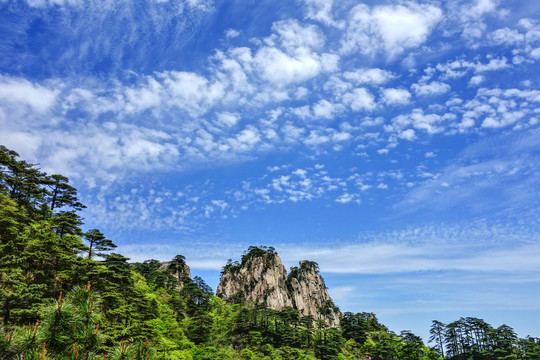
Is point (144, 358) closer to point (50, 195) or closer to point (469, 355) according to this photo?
point (50, 195)

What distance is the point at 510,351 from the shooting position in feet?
195

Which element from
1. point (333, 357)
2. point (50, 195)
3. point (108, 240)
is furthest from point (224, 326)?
point (50, 195)

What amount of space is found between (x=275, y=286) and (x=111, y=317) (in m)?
69.6

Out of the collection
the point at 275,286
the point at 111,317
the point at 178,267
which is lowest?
the point at 111,317

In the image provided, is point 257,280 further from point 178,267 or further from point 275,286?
point 178,267

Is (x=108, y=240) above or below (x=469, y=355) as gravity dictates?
above

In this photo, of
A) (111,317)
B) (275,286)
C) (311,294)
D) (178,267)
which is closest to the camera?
(111,317)

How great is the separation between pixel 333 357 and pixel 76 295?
59.5 meters

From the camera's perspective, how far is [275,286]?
98.0 metres

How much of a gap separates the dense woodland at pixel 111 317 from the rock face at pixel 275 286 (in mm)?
10791

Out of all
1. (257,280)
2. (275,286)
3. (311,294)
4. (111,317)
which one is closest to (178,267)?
(257,280)

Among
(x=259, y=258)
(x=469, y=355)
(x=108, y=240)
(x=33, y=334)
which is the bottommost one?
(x=469, y=355)

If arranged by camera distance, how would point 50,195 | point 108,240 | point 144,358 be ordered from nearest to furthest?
point 144,358, point 108,240, point 50,195

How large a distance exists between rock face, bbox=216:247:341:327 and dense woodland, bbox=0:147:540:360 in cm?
1079
